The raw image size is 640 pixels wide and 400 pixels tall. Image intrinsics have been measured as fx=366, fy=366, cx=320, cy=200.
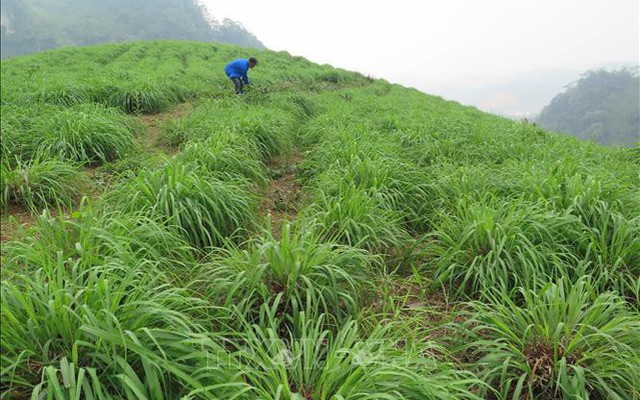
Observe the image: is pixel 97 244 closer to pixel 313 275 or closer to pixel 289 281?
pixel 289 281

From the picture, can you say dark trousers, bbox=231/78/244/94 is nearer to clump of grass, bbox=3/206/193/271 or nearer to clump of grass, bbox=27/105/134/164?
clump of grass, bbox=27/105/134/164

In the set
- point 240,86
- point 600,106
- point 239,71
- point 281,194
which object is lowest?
point 281,194

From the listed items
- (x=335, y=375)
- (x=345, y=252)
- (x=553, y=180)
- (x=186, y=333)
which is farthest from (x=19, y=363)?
(x=553, y=180)

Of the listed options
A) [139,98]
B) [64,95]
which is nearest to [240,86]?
[139,98]

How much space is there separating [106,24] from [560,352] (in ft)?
416

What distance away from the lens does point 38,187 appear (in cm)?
345

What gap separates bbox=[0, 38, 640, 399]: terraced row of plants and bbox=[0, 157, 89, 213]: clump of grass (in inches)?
0.9

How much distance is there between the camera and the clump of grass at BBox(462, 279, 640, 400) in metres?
1.76

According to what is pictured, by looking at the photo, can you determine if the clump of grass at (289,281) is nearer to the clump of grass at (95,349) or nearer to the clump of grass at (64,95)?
the clump of grass at (95,349)

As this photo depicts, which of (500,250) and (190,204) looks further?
(190,204)

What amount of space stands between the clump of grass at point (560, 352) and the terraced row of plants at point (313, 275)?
0.01m

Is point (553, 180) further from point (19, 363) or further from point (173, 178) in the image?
point (19, 363)

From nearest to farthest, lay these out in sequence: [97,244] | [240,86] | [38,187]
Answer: [97,244] < [38,187] < [240,86]

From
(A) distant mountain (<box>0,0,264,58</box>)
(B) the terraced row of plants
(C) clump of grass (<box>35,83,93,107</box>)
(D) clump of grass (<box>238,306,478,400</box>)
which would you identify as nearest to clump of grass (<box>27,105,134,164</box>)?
(B) the terraced row of plants
